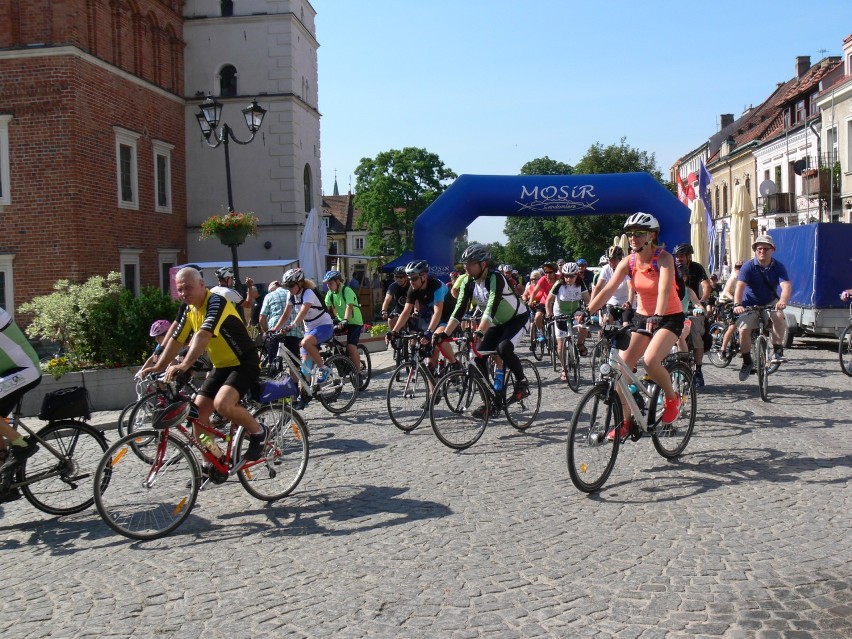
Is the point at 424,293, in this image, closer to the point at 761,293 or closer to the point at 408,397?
the point at 408,397

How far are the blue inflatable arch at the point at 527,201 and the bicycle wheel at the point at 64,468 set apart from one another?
576 inches

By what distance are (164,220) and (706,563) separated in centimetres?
2946

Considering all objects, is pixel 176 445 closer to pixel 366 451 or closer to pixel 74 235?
pixel 366 451

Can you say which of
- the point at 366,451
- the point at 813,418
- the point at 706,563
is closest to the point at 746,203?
the point at 813,418

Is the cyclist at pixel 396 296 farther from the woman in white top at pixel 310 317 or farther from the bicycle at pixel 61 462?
the bicycle at pixel 61 462

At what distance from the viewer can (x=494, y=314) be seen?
917 cm

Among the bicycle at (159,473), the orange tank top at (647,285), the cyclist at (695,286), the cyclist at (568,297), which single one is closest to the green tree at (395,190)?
the cyclist at (568,297)

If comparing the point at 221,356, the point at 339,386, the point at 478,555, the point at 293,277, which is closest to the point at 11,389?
the point at 221,356

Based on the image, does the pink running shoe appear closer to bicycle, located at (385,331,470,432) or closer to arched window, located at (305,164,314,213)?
bicycle, located at (385,331,470,432)

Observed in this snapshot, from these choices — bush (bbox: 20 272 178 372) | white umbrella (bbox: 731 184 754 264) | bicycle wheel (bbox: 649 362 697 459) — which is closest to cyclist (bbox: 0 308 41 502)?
bicycle wheel (bbox: 649 362 697 459)

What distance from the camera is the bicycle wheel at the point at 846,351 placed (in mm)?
13559

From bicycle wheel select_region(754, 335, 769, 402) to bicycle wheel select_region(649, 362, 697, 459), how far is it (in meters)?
3.52

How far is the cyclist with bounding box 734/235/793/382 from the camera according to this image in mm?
11070

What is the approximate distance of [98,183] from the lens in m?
26.9
